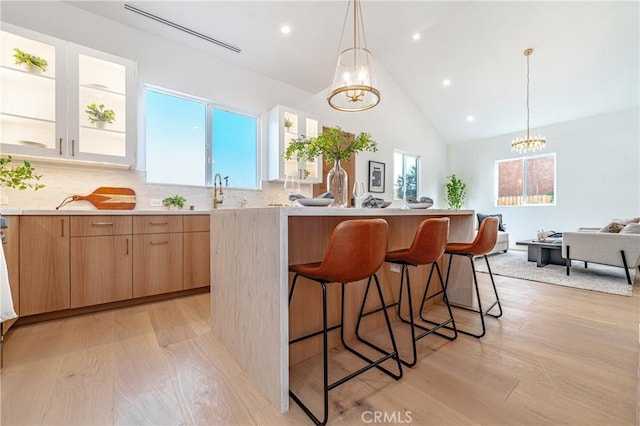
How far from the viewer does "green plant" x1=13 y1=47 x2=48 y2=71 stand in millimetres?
2248

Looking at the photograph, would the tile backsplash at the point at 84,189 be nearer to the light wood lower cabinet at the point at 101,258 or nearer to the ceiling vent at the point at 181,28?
the light wood lower cabinet at the point at 101,258

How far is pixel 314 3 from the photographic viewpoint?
311 cm

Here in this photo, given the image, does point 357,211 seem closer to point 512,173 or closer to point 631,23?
point 631,23

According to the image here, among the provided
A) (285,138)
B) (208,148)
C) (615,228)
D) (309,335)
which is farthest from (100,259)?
(615,228)

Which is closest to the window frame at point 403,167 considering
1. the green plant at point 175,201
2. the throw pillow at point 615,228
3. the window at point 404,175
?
the window at point 404,175

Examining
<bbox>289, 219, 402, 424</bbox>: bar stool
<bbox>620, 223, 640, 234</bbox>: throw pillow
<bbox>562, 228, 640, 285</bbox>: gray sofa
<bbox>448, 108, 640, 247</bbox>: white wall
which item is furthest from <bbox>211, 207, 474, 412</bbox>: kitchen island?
<bbox>448, 108, 640, 247</bbox>: white wall

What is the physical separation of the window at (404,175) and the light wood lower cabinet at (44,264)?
5.80 meters

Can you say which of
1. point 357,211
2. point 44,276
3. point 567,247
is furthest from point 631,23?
point 44,276

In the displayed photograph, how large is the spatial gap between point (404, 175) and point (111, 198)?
5.97 meters

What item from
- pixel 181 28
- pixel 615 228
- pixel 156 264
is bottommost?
pixel 156 264

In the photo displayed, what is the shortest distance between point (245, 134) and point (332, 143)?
100 inches

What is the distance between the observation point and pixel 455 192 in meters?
7.39

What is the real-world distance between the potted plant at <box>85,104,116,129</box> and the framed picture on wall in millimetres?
4459

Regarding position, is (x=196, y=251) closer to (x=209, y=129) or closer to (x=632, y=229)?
(x=209, y=129)
